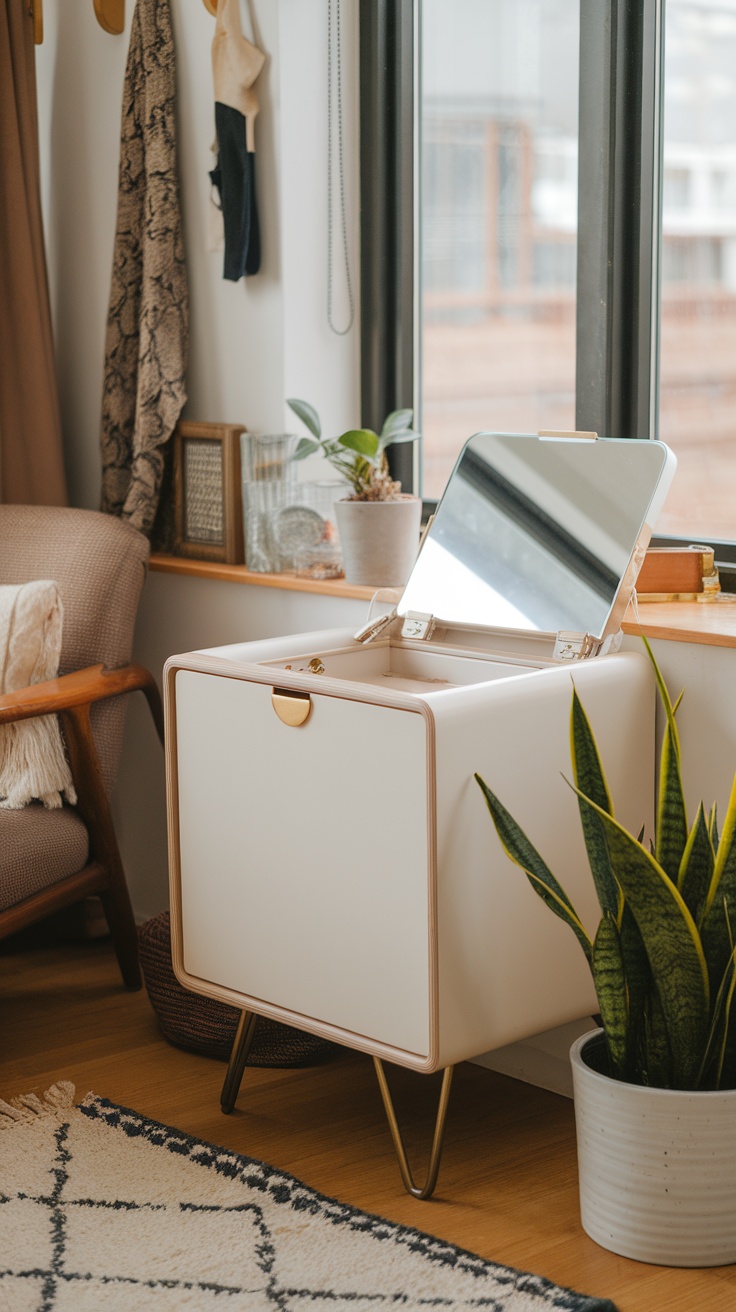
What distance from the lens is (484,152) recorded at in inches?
105

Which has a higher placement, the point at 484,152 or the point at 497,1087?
the point at 484,152

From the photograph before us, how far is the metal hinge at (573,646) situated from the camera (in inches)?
81.4

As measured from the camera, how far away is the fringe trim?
7.21 ft

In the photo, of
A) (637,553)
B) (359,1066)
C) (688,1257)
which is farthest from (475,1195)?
(637,553)

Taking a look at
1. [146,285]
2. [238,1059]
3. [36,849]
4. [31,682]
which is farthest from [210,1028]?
[146,285]

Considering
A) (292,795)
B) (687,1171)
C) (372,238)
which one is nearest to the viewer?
(687,1171)

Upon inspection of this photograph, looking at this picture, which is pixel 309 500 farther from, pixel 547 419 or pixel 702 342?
pixel 702 342

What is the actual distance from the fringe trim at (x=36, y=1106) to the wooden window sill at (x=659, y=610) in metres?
0.90

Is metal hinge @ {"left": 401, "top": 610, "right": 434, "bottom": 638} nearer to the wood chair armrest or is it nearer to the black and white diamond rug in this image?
the wood chair armrest

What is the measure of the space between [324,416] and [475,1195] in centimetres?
149

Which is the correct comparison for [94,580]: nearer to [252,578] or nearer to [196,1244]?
[252,578]

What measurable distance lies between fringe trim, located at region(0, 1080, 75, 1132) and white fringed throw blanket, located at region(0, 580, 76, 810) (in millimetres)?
494

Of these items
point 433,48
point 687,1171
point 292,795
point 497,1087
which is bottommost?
point 497,1087

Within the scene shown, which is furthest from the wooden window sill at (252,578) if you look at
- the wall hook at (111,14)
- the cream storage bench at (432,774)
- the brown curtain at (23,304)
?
the wall hook at (111,14)
